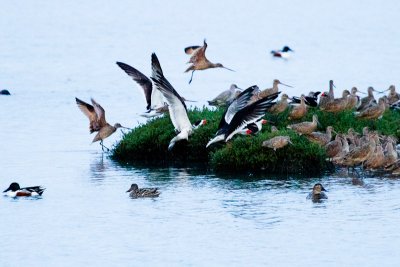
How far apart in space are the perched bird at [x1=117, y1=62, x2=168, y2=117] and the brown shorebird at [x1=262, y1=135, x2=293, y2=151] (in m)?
3.75

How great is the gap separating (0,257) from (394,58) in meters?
32.2

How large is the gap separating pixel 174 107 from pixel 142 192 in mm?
3273

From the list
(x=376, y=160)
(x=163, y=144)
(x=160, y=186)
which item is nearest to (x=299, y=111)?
(x=376, y=160)

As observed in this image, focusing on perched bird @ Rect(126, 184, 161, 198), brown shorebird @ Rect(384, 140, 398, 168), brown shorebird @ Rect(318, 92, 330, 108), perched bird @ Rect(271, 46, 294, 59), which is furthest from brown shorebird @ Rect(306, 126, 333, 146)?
perched bird @ Rect(271, 46, 294, 59)

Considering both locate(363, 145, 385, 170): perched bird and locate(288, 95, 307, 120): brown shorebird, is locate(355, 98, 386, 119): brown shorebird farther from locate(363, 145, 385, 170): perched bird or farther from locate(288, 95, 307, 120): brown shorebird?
locate(363, 145, 385, 170): perched bird

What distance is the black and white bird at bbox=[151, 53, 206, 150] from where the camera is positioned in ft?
73.7

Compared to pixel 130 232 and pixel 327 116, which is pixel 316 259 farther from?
pixel 327 116

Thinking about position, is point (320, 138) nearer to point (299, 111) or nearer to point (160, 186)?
point (299, 111)

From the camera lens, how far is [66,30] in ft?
186

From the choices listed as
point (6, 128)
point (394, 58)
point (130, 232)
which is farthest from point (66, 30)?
point (130, 232)

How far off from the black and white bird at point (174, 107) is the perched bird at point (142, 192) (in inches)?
105

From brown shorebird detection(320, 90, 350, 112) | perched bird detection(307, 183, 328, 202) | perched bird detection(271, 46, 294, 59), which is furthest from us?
perched bird detection(271, 46, 294, 59)

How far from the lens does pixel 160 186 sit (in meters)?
21.1

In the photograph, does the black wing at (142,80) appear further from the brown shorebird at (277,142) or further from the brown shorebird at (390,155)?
the brown shorebird at (390,155)
